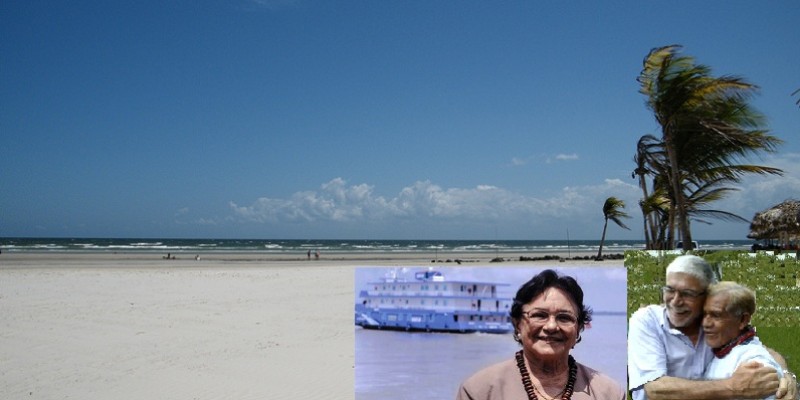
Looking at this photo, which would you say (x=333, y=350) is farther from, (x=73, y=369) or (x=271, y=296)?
(x=271, y=296)

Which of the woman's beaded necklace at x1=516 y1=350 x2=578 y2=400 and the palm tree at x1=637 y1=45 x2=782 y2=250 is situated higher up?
the palm tree at x1=637 y1=45 x2=782 y2=250

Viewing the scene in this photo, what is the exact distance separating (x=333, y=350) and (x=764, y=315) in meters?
5.92

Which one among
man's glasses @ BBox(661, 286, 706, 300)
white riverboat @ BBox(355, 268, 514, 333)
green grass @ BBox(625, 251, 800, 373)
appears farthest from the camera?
green grass @ BBox(625, 251, 800, 373)

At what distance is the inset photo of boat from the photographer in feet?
13.1

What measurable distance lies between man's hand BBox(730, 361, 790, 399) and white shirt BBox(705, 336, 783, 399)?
28 millimetres

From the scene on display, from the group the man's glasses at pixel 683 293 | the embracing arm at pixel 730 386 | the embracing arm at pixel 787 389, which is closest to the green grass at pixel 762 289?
the man's glasses at pixel 683 293

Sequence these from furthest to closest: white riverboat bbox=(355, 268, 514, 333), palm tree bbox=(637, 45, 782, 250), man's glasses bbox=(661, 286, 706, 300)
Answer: palm tree bbox=(637, 45, 782, 250)
white riverboat bbox=(355, 268, 514, 333)
man's glasses bbox=(661, 286, 706, 300)

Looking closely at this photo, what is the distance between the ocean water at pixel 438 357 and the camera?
3.97 metres

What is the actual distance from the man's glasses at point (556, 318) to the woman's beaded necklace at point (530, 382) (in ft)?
0.62

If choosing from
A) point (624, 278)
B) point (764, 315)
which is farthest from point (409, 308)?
point (764, 315)

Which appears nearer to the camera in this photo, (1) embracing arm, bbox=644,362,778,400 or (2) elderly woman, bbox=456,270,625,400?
(2) elderly woman, bbox=456,270,625,400

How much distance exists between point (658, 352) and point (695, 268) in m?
0.57

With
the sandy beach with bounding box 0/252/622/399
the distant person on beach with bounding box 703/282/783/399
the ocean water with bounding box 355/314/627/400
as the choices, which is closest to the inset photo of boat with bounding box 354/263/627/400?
the ocean water with bounding box 355/314/627/400

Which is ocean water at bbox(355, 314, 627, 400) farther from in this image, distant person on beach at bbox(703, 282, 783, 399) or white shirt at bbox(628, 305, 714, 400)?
distant person on beach at bbox(703, 282, 783, 399)
